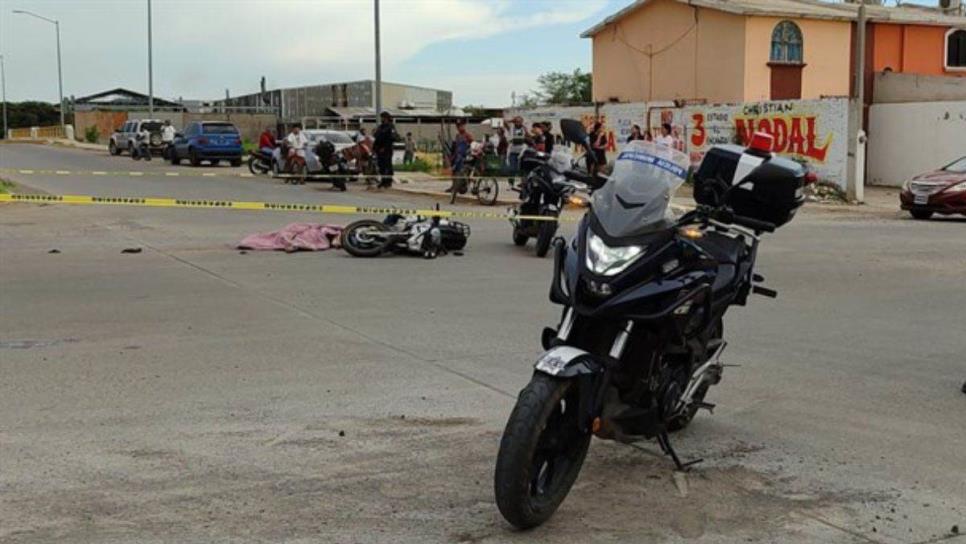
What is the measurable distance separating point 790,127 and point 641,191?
24823 millimetres

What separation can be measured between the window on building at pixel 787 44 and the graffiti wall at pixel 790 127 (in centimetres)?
567

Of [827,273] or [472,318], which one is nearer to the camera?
[472,318]

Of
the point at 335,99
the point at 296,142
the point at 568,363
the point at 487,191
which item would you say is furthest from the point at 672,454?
the point at 335,99

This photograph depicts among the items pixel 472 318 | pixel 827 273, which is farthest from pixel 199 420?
pixel 827 273

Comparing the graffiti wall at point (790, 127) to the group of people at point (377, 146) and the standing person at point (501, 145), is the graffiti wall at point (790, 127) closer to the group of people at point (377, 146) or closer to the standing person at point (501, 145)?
the standing person at point (501, 145)

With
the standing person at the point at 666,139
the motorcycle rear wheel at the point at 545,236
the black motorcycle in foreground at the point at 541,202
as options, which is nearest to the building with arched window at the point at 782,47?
the standing person at the point at 666,139

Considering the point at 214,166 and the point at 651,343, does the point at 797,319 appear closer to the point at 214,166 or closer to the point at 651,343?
the point at 651,343

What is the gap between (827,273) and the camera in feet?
41.4

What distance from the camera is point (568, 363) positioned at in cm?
423

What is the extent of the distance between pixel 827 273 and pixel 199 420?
8.92 m

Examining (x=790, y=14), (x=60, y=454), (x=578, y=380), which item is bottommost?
(x=60, y=454)

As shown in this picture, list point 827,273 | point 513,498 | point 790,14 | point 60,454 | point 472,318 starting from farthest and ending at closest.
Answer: point 790,14, point 827,273, point 472,318, point 60,454, point 513,498

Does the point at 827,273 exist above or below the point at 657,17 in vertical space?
below

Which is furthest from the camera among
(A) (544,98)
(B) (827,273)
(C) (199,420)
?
(A) (544,98)
